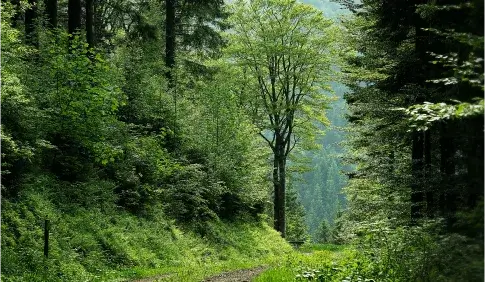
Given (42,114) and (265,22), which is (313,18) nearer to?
(265,22)

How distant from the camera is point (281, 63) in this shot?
3262 centimetres

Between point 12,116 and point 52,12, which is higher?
point 52,12

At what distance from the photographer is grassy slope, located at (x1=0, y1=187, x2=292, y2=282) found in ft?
34.3

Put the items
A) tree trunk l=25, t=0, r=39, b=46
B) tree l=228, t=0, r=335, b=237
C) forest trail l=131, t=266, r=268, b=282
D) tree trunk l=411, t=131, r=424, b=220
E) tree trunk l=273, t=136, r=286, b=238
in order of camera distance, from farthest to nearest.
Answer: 1. tree trunk l=273, t=136, r=286, b=238
2. tree l=228, t=0, r=335, b=237
3. tree trunk l=25, t=0, r=39, b=46
4. forest trail l=131, t=266, r=268, b=282
5. tree trunk l=411, t=131, r=424, b=220

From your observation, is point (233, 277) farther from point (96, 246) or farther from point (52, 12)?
point (52, 12)

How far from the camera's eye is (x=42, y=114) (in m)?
12.8

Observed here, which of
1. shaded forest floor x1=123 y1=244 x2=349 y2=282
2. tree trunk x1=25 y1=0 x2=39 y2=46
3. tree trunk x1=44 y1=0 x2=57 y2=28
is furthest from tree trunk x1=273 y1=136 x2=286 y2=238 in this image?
tree trunk x1=25 y1=0 x2=39 y2=46

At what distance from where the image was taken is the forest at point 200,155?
7.37 metres

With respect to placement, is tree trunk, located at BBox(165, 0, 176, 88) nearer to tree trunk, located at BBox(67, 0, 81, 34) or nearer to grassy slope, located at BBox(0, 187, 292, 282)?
tree trunk, located at BBox(67, 0, 81, 34)

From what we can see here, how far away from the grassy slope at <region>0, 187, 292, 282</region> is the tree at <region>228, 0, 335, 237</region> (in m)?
13.9

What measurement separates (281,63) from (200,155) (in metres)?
12.7

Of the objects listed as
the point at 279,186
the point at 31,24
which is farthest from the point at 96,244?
the point at 279,186

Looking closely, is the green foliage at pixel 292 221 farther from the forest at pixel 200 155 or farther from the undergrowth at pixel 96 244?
the undergrowth at pixel 96 244

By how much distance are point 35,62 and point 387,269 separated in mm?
12868
